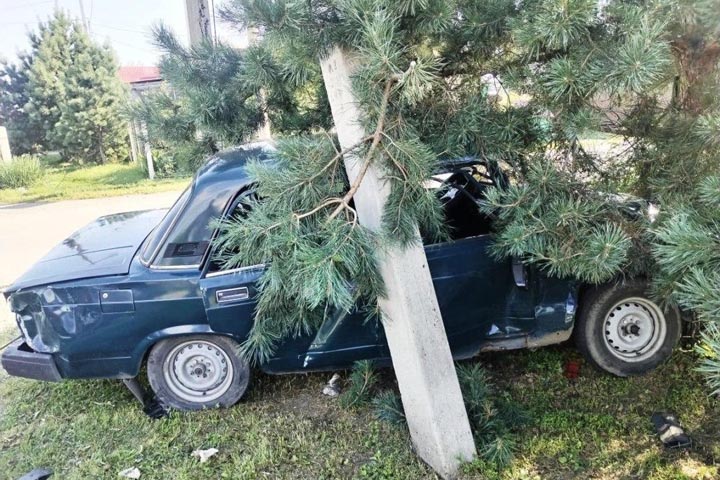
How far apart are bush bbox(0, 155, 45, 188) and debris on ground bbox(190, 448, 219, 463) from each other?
525 inches

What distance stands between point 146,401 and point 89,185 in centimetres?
1211

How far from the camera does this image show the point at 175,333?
10.6 ft

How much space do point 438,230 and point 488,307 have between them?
1085 mm

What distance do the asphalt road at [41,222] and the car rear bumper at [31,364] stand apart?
2.28m

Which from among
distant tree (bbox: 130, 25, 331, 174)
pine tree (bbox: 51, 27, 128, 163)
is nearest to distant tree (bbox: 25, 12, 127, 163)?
pine tree (bbox: 51, 27, 128, 163)

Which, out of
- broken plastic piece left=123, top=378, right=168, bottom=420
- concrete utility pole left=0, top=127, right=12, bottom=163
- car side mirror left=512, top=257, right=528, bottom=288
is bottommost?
broken plastic piece left=123, top=378, right=168, bottom=420

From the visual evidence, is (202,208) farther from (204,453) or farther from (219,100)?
(204,453)

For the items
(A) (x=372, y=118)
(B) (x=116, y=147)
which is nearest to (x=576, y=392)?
(A) (x=372, y=118)

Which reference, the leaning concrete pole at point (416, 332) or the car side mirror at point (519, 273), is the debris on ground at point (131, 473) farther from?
the car side mirror at point (519, 273)

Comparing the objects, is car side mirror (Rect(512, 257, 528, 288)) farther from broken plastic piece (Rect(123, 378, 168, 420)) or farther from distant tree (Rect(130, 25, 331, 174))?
broken plastic piece (Rect(123, 378, 168, 420))

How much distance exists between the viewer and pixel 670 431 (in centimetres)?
292

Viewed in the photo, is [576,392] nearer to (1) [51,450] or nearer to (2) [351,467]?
(2) [351,467]

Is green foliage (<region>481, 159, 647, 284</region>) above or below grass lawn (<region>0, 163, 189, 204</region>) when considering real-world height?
below

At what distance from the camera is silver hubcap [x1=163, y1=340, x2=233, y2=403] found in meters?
3.42
